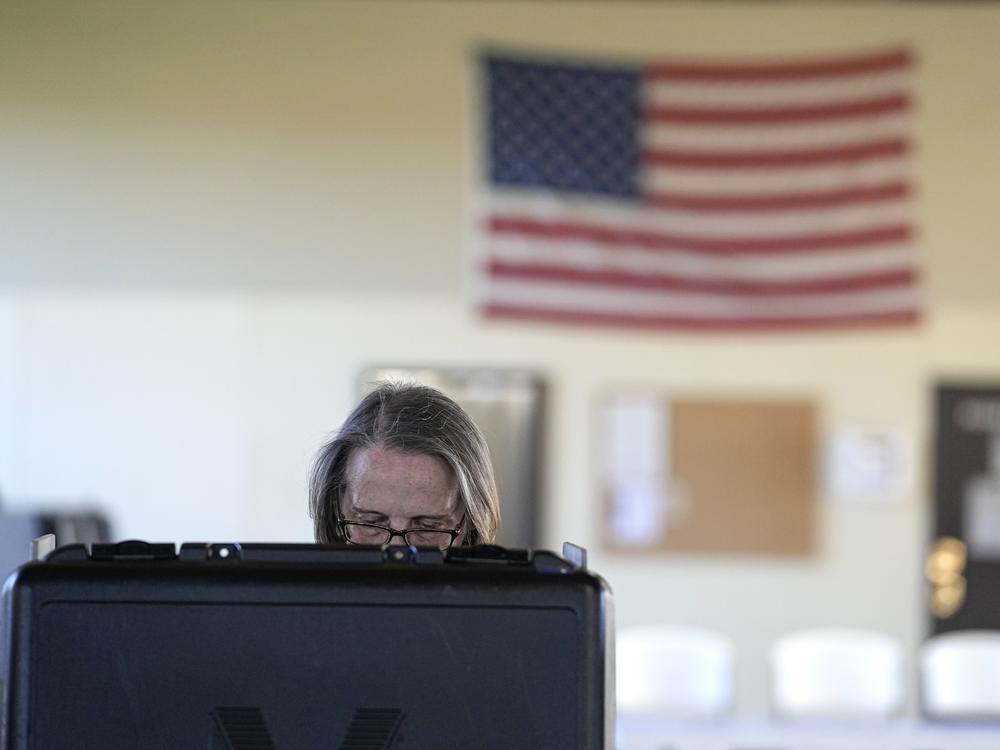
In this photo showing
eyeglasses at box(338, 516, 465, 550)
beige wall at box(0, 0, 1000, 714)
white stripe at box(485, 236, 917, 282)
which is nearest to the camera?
eyeglasses at box(338, 516, 465, 550)

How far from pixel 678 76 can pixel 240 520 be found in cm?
277

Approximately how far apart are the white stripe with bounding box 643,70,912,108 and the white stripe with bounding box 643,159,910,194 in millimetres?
293

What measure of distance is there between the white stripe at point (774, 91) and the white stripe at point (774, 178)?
29 cm

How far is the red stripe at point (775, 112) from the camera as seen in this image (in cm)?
652

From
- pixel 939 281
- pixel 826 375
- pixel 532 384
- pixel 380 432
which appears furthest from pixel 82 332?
pixel 380 432

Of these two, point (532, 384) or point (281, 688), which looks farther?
point (532, 384)

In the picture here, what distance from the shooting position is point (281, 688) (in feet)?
3.08

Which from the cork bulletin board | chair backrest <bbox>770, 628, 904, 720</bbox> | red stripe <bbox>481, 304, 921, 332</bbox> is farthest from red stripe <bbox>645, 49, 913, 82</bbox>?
chair backrest <bbox>770, 628, 904, 720</bbox>

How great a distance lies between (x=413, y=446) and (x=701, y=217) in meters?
5.13

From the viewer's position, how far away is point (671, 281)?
6605 mm

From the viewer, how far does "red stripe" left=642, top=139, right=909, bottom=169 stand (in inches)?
257

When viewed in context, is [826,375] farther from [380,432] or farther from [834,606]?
[380,432]

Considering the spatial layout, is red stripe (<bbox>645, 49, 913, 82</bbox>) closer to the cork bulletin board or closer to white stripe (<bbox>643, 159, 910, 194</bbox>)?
white stripe (<bbox>643, 159, 910, 194</bbox>)

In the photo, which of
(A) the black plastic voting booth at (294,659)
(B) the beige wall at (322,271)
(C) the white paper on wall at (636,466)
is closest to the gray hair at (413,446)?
(A) the black plastic voting booth at (294,659)
